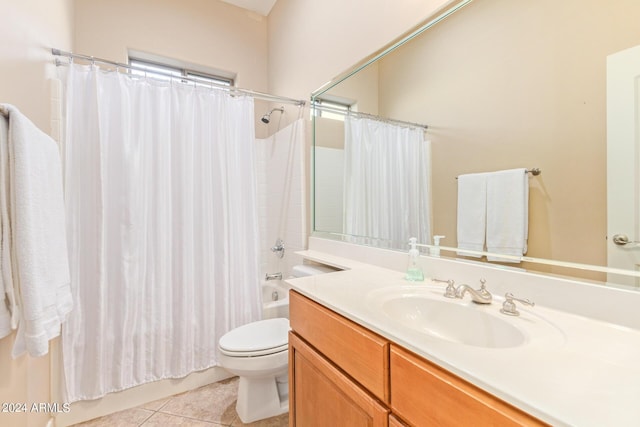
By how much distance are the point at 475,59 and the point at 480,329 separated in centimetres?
97

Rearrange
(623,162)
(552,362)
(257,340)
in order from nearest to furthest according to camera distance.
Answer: (552,362), (623,162), (257,340)

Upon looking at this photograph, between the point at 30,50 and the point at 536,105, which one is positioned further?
the point at 30,50

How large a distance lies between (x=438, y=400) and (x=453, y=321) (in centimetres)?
38

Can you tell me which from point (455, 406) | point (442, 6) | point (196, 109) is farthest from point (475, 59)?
point (196, 109)

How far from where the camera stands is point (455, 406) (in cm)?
53

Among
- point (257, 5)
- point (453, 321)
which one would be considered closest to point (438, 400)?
point (453, 321)

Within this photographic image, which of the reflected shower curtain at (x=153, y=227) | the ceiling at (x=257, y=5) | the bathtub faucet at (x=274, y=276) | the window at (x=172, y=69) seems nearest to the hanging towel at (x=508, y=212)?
the reflected shower curtain at (x=153, y=227)

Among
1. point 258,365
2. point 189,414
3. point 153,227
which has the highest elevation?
point 153,227

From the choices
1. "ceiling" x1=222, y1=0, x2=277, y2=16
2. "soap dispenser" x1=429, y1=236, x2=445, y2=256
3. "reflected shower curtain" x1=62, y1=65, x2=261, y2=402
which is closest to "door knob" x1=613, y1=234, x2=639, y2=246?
"soap dispenser" x1=429, y1=236, x2=445, y2=256

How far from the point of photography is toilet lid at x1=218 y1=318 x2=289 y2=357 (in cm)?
144

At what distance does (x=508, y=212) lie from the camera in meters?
0.97

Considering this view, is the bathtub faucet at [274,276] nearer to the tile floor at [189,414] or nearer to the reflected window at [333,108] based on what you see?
the tile floor at [189,414]

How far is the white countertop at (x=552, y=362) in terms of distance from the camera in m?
0.42

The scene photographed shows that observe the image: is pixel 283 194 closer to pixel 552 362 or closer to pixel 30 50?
pixel 30 50
